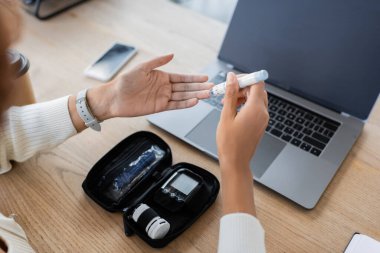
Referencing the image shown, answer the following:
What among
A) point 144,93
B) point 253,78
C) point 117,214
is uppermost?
point 253,78

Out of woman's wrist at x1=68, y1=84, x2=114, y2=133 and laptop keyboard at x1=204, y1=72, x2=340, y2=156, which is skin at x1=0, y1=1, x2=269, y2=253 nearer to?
woman's wrist at x1=68, y1=84, x2=114, y2=133

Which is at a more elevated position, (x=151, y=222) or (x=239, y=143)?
(x=239, y=143)

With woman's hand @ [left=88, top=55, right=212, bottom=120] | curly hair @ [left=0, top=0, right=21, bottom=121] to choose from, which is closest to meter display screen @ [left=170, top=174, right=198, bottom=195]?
woman's hand @ [left=88, top=55, right=212, bottom=120]

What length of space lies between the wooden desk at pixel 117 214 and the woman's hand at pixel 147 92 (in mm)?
67

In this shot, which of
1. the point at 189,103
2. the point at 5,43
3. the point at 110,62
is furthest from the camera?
the point at 110,62

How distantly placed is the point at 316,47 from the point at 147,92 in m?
0.36

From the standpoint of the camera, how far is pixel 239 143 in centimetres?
60

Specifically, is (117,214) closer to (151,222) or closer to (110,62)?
(151,222)

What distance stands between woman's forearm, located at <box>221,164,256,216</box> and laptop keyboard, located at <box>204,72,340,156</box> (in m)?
0.21

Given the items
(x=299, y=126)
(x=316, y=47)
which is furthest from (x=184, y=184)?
(x=316, y=47)

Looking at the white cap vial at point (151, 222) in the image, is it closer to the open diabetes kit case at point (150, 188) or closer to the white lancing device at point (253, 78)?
the open diabetes kit case at point (150, 188)

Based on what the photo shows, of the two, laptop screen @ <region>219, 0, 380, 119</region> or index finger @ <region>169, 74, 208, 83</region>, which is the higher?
laptop screen @ <region>219, 0, 380, 119</region>

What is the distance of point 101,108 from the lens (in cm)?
78

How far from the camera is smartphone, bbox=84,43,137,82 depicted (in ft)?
3.14
